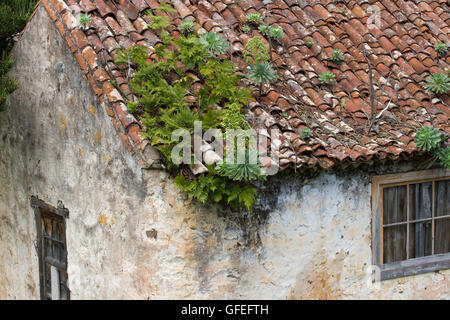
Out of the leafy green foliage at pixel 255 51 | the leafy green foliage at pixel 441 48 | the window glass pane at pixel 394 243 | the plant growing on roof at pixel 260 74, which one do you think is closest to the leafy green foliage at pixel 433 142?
the window glass pane at pixel 394 243

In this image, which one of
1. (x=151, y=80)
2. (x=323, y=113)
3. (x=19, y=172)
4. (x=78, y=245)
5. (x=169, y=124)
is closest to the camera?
(x=169, y=124)

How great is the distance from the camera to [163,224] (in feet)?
16.5

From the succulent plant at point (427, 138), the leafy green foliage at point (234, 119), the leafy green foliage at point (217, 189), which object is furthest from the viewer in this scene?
the succulent plant at point (427, 138)

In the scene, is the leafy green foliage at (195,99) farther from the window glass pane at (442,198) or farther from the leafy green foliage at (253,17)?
the window glass pane at (442,198)

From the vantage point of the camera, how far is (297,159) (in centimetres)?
495

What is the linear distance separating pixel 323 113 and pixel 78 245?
3.02 m

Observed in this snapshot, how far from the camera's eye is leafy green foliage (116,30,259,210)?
4.74 metres

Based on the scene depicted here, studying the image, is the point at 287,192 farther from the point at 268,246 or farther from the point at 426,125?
the point at 426,125

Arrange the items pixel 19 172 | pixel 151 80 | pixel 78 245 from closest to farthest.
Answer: pixel 151 80
pixel 78 245
pixel 19 172

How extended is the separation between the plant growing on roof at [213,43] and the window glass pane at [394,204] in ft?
7.56

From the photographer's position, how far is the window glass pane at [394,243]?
19.9 ft

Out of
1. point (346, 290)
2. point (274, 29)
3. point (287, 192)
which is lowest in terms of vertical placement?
point (346, 290)

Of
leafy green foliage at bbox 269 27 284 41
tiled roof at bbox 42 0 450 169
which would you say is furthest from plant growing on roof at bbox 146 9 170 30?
leafy green foliage at bbox 269 27 284 41

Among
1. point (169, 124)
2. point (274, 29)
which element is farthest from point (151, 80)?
point (274, 29)
